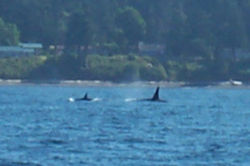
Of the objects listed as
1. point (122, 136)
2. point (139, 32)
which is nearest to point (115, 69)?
point (139, 32)

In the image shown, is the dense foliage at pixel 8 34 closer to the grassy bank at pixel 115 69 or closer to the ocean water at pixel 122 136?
the grassy bank at pixel 115 69

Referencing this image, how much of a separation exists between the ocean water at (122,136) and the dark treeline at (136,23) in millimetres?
75196

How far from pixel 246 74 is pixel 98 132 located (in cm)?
9874

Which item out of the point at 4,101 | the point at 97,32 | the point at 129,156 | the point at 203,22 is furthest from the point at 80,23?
the point at 129,156

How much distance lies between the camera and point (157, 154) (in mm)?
49781

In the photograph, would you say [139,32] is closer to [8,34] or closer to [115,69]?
[115,69]

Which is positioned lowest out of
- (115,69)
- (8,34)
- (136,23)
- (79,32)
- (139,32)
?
(115,69)

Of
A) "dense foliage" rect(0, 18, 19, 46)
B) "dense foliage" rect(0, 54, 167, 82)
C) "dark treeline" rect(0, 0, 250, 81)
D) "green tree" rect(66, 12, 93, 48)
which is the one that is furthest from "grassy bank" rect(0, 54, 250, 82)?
"dense foliage" rect(0, 18, 19, 46)

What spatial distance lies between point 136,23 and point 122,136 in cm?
10497

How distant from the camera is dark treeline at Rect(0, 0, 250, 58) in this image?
16000 centimetres

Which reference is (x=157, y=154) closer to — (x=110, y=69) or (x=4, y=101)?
(x=4, y=101)

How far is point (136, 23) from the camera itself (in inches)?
6348

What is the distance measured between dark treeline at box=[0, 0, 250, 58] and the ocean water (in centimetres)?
7520

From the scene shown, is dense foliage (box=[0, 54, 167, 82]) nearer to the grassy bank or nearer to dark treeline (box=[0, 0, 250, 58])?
the grassy bank
